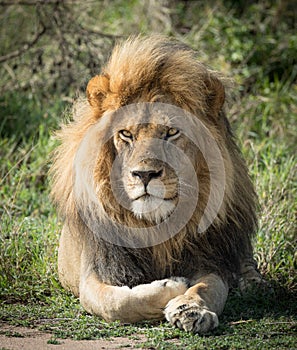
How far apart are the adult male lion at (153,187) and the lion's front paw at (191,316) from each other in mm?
69

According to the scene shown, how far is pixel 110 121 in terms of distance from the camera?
411 cm

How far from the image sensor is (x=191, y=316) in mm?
3678

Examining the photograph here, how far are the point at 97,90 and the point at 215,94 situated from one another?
624mm

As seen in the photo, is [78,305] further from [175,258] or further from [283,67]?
[283,67]

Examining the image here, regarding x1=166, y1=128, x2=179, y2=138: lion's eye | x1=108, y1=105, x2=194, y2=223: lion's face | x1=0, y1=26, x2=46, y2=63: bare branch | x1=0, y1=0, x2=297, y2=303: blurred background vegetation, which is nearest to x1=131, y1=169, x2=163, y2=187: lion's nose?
x1=108, y1=105, x2=194, y2=223: lion's face

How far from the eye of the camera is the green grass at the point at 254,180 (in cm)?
387

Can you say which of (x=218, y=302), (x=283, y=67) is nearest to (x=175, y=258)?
(x=218, y=302)

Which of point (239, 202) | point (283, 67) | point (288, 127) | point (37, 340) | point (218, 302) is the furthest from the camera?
point (283, 67)

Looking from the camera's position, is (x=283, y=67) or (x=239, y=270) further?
(x=283, y=67)

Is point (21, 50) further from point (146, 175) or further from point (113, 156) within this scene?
point (146, 175)

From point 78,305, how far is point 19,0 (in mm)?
4457

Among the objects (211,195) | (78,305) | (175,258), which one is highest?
(211,195)

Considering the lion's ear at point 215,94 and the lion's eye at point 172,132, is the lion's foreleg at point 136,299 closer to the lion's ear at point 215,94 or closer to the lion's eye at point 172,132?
the lion's eye at point 172,132

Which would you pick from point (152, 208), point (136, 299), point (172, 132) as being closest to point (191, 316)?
point (136, 299)
